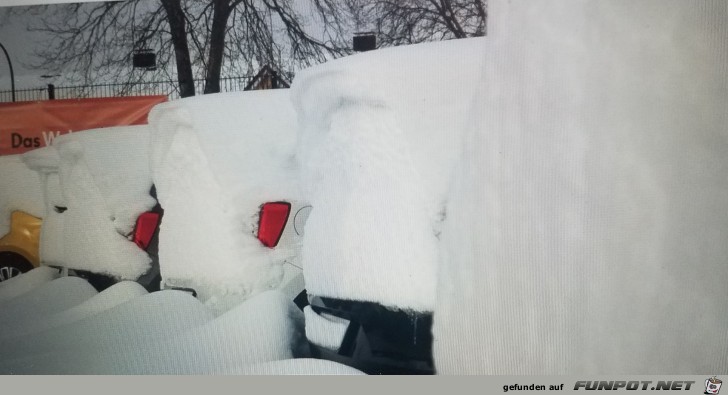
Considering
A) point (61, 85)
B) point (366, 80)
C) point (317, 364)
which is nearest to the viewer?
point (366, 80)

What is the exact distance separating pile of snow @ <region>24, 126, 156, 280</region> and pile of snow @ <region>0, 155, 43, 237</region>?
0.10 ft

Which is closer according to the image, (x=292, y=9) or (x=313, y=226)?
(x=313, y=226)

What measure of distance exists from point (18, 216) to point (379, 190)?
1318 millimetres

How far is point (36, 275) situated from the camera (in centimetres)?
196

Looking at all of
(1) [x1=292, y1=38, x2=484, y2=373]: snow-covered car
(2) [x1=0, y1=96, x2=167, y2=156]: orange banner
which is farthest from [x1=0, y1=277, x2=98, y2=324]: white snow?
(1) [x1=292, y1=38, x2=484, y2=373]: snow-covered car

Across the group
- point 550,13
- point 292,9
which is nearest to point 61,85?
point 292,9

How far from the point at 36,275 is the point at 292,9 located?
1.25 m

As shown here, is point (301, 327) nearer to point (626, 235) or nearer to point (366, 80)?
point (366, 80)

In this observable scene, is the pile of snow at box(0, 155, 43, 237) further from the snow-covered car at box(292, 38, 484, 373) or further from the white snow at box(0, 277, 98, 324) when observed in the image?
the snow-covered car at box(292, 38, 484, 373)

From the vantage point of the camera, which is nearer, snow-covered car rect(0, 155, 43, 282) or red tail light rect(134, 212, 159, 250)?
red tail light rect(134, 212, 159, 250)

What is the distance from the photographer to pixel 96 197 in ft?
6.21

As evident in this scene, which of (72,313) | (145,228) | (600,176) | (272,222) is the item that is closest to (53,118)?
(145,228)

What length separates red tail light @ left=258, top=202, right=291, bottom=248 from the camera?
1.63 m

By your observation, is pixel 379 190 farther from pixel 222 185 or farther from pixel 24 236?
pixel 24 236
